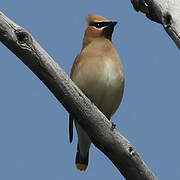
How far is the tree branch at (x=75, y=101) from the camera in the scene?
3.40 metres

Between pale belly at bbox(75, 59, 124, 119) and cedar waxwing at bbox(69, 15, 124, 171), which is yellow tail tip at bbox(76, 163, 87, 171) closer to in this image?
cedar waxwing at bbox(69, 15, 124, 171)

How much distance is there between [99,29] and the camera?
5715 millimetres

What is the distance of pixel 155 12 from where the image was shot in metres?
3.92

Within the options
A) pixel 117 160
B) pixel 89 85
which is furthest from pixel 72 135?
pixel 117 160

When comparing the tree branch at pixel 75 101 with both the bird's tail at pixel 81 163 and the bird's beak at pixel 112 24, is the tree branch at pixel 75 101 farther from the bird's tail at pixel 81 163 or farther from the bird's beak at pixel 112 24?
the bird's beak at pixel 112 24

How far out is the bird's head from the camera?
5.68 meters

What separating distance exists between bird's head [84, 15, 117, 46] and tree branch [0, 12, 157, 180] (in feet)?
6.71

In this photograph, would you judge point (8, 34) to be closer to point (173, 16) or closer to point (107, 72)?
point (173, 16)

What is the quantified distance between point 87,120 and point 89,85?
1357 mm

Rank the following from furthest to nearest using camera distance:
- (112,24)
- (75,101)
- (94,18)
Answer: (94,18)
(112,24)
(75,101)

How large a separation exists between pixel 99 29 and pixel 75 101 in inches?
86.4

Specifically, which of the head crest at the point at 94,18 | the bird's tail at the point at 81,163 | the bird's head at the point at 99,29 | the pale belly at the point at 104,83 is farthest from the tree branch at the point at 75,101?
the head crest at the point at 94,18

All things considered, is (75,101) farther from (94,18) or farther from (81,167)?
(94,18)

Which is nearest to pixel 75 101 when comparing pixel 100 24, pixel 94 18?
pixel 100 24
